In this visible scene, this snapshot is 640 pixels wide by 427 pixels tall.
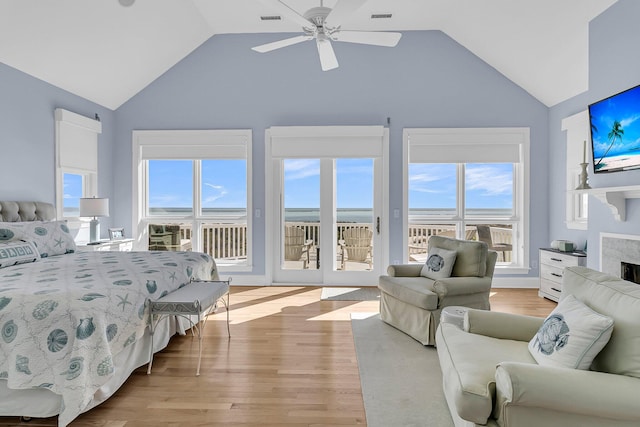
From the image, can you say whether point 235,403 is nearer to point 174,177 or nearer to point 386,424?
point 386,424

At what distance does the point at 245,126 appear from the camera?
5.29 meters

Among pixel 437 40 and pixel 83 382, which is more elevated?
pixel 437 40

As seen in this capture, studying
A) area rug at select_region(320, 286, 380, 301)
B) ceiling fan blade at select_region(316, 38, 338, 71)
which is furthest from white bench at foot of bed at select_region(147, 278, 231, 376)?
ceiling fan blade at select_region(316, 38, 338, 71)

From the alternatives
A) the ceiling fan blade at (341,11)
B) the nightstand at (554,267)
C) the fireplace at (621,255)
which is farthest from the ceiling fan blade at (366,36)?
the nightstand at (554,267)

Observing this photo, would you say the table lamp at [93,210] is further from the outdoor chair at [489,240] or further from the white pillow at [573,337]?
the outdoor chair at [489,240]

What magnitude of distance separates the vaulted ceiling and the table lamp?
142cm

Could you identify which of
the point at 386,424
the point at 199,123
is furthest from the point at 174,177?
the point at 386,424

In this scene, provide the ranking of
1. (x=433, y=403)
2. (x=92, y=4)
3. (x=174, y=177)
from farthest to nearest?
(x=174, y=177)
(x=92, y=4)
(x=433, y=403)

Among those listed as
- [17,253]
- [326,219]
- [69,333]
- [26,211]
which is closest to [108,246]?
[26,211]

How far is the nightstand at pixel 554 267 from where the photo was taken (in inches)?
165

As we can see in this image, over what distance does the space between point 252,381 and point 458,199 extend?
156 inches

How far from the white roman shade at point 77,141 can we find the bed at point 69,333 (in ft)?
6.27

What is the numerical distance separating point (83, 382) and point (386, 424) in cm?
162

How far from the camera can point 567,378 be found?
4.72 ft
